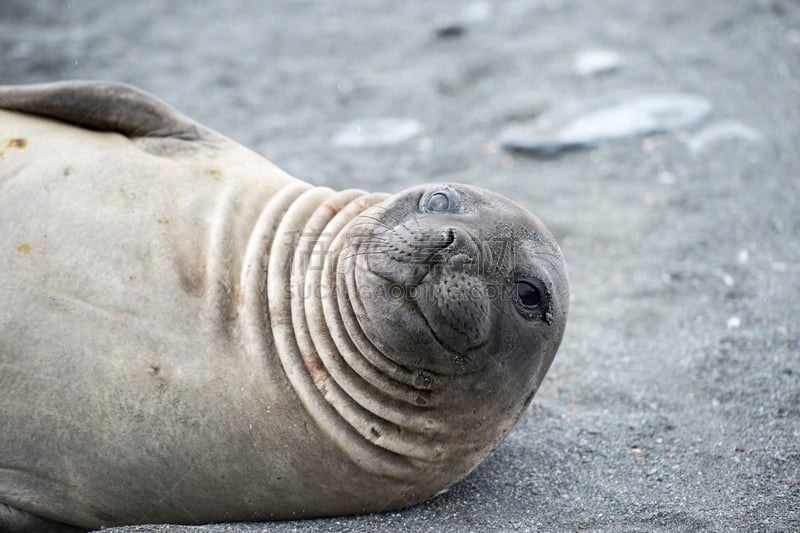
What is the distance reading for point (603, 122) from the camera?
5.80 m

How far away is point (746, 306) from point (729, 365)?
0.53 m

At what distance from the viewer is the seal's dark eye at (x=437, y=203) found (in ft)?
9.52

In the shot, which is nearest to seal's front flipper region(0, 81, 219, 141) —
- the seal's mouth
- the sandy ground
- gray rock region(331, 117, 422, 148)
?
the seal's mouth

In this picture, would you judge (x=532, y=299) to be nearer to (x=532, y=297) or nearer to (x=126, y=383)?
(x=532, y=297)

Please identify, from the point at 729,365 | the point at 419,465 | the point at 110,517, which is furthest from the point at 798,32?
the point at 110,517

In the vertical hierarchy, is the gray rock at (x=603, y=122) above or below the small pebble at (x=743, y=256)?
above

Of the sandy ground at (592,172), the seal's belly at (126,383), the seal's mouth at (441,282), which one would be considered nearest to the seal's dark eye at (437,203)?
the seal's mouth at (441,282)

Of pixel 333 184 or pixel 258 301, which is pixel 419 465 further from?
pixel 333 184

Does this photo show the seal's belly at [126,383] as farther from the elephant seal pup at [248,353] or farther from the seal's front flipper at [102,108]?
the seal's front flipper at [102,108]

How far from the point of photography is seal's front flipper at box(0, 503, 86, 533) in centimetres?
265

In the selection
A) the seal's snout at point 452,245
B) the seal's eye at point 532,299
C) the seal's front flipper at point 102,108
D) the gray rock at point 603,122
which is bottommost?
the gray rock at point 603,122

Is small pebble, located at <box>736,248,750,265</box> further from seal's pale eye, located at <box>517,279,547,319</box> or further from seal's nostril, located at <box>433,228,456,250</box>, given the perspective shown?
seal's nostril, located at <box>433,228,456,250</box>

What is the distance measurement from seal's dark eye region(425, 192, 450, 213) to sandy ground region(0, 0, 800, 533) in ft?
3.03

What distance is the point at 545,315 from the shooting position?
2.79 m
